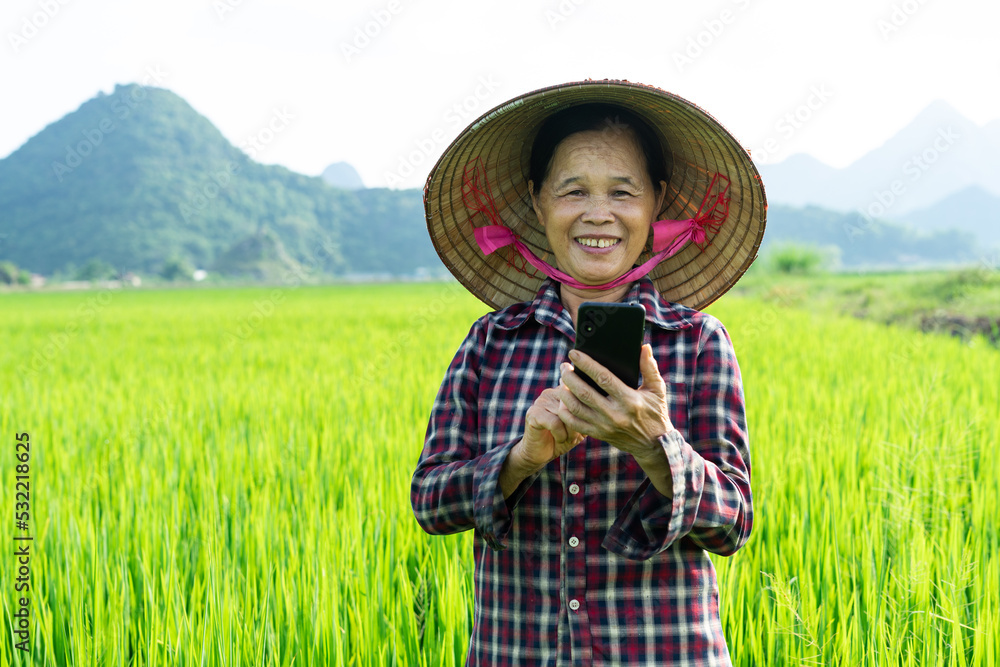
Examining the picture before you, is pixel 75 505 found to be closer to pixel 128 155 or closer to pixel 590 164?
pixel 590 164

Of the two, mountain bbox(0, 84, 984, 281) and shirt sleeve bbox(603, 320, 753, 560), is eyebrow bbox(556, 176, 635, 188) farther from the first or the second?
mountain bbox(0, 84, 984, 281)

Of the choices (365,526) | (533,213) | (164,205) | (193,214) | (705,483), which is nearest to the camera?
(705,483)

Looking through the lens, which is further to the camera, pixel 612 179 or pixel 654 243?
pixel 654 243

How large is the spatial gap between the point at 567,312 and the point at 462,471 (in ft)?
1.02

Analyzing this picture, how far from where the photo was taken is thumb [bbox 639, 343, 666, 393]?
0.84 meters

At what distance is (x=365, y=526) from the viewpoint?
2.35 metres

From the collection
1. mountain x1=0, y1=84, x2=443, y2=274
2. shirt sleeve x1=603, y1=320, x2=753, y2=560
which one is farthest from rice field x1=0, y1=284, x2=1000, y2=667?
mountain x1=0, y1=84, x2=443, y2=274

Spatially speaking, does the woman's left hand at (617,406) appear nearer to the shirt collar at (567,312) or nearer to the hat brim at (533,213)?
the shirt collar at (567,312)

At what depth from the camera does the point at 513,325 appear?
111 centimetres

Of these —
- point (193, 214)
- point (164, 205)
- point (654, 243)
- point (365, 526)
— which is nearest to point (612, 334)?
point (654, 243)

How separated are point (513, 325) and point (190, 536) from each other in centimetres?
171

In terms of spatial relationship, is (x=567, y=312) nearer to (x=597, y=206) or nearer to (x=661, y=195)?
(x=597, y=206)

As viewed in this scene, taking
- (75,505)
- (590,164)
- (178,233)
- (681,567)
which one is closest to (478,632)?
(681,567)

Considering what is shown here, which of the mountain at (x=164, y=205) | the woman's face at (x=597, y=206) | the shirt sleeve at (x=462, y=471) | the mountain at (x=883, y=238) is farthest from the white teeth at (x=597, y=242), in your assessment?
the mountain at (x=883, y=238)
